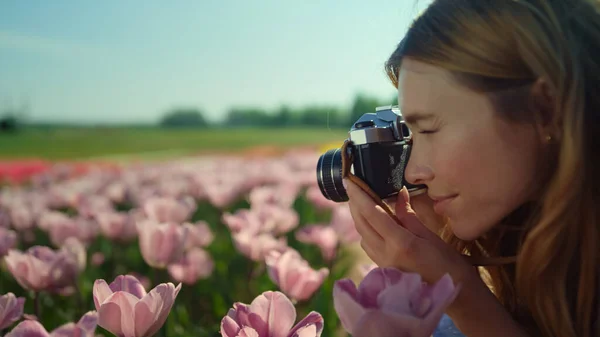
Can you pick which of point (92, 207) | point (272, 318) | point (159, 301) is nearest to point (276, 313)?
point (272, 318)

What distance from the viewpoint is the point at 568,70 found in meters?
0.78

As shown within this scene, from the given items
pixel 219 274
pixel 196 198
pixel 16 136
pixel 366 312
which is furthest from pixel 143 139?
pixel 366 312

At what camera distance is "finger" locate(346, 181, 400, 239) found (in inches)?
31.7

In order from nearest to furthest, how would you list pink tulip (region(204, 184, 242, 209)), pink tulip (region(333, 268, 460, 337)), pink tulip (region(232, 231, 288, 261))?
1. pink tulip (region(333, 268, 460, 337))
2. pink tulip (region(232, 231, 288, 261))
3. pink tulip (region(204, 184, 242, 209))

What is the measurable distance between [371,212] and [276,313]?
25 centimetres

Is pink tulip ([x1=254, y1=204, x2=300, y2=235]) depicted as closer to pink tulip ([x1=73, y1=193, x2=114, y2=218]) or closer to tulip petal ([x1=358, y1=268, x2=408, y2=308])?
pink tulip ([x1=73, y1=193, x2=114, y2=218])

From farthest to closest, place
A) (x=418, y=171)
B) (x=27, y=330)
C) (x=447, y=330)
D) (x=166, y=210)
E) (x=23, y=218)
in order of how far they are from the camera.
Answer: (x=23, y=218), (x=166, y=210), (x=447, y=330), (x=418, y=171), (x=27, y=330)

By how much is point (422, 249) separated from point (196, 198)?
1.87 meters

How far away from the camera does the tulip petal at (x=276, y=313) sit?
635 mm

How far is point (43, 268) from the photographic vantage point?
1.05m

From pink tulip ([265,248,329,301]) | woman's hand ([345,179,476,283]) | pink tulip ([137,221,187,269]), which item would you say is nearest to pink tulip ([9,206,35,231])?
pink tulip ([137,221,187,269])

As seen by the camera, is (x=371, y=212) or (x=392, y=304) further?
(x=371, y=212)

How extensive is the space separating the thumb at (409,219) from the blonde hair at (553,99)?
129 millimetres

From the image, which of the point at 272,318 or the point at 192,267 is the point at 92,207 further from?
the point at 272,318
